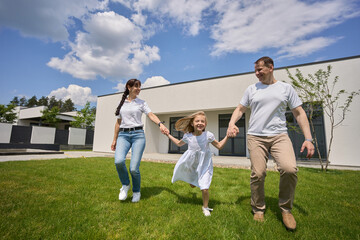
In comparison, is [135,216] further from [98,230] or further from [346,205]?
[346,205]

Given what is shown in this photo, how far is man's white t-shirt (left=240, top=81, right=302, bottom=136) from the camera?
248 cm

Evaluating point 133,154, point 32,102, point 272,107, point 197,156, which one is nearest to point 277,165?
point 272,107

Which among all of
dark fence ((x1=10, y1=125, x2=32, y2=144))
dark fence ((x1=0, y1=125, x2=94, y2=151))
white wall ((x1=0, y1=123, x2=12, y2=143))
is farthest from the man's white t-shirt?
white wall ((x1=0, y1=123, x2=12, y2=143))

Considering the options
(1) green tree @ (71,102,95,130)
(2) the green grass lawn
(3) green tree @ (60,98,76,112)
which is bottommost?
(2) the green grass lawn

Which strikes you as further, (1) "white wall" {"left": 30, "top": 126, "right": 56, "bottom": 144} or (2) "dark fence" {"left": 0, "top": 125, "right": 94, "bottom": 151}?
(1) "white wall" {"left": 30, "top": 126, "right": 56, "bottom": 144}

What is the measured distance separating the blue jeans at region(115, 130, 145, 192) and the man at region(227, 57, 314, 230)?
1.59 meters

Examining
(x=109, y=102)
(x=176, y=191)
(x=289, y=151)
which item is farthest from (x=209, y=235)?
(x=109, y=102)

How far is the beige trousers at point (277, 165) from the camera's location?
7.57 feet

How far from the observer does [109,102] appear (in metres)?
17.3

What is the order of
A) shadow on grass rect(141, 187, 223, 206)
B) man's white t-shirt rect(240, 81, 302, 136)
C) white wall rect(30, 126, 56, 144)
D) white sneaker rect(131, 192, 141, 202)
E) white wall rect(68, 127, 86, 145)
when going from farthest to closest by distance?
white wall rect(68, 127, 86, 145)
white wall rect(30, 126, 56, 144)
shadow on grass rect(141, 187, 223, 206)
white sneaker rect(131, 192, 141, 202)
man's white t-shirt rect(240, 81, 302, 136)

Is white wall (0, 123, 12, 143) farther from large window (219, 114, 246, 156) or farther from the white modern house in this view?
large window (219, 114, 246, 156)

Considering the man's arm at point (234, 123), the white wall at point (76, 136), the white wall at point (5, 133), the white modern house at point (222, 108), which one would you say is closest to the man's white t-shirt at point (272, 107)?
the man's arm at point (234, 123)

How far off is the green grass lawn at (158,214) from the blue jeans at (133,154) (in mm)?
376

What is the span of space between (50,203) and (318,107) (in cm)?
1043
